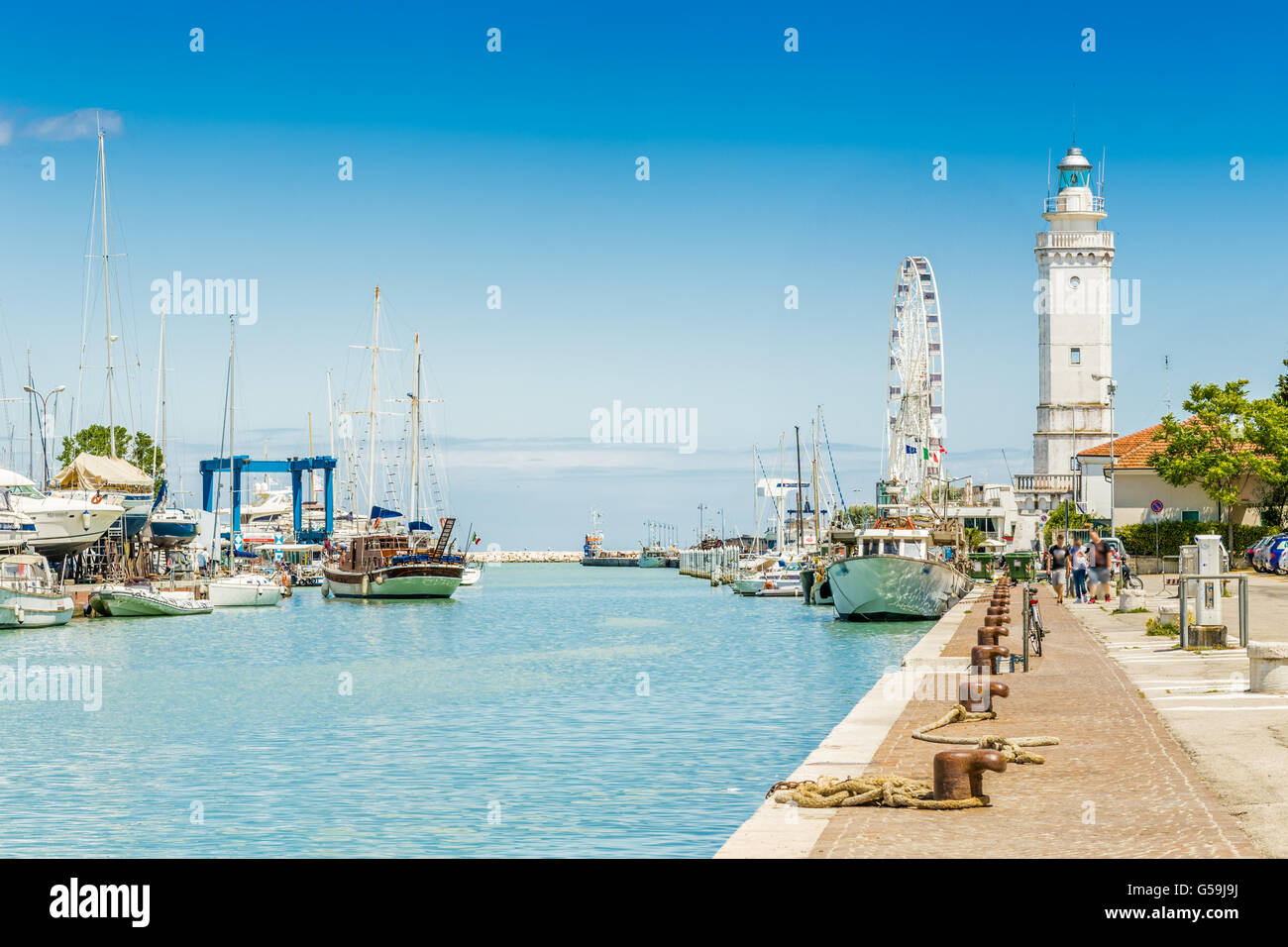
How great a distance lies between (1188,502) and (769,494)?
288 ft

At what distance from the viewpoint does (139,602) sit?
6950 centimetres

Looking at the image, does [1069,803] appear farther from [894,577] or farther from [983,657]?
[894,577]

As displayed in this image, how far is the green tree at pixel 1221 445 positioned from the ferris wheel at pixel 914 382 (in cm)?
1272

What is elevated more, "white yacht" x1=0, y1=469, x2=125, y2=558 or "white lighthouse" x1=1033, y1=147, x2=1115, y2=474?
"white lighthouse" x1=1033, y1=147, x2=1115, y2=474

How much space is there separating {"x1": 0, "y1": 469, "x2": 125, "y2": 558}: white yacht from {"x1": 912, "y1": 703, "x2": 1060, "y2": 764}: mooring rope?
6408 cm

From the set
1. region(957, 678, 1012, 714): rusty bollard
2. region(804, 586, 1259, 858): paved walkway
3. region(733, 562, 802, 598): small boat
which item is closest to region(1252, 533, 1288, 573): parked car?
region(733, 562, 802, 598): small boat

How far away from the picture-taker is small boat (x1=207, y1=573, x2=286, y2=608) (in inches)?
Result: 3140

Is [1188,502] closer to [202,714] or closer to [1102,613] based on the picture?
[1102,613]

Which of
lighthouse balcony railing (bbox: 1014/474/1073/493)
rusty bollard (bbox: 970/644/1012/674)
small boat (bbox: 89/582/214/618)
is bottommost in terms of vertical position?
small boat (bbox: 89/582/214/618)

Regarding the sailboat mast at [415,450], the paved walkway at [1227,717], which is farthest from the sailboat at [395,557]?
the paved walkway at [1227,717]

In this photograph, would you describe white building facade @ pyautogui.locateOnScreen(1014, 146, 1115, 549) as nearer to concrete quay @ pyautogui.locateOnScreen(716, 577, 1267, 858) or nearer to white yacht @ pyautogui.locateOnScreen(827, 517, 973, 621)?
white yacht @ pyautogui.locateOnScreen(827, 517, 973, 621)

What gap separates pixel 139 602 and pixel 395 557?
20.8 m

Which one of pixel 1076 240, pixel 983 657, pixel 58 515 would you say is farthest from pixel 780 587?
pixel 983 657

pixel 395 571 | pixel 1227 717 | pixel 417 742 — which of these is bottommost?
pixel 417 742
